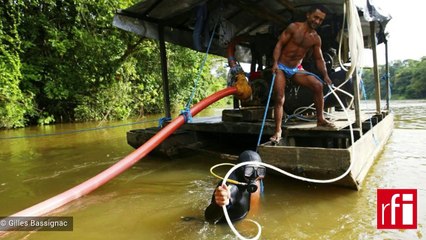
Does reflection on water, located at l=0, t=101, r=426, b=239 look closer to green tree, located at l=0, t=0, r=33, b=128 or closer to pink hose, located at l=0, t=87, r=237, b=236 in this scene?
pink hose, located at l=0, t=87, r=237, b=236

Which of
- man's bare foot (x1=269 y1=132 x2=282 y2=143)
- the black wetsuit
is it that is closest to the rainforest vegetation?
man's bare foot (x1=269 y1=132 x2=282 y2=143)

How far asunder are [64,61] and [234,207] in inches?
495

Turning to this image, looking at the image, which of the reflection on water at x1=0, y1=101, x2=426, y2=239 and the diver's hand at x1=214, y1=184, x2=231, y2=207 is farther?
the reflection on water at x1=0, y1=101, x2=426, y2=239

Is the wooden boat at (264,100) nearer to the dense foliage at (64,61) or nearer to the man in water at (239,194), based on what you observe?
the man in water at (239,194)

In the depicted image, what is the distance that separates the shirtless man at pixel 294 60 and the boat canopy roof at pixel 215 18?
180 centimetres

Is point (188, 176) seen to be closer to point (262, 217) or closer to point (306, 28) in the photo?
point (262, 217)

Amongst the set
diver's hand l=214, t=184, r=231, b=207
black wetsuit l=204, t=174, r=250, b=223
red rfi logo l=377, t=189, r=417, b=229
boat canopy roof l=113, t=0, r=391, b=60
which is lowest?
red rfi logo l=377, t=189, r=417, b=229

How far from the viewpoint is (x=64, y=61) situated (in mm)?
13117

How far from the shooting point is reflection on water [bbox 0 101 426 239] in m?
2.69

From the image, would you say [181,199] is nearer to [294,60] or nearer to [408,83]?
[294,60]

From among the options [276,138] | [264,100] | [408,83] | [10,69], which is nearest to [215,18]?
[264,100]

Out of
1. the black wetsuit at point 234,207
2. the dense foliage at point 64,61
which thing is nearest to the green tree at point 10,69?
the dense foliage at point 64,61

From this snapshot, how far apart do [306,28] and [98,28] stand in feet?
37.5

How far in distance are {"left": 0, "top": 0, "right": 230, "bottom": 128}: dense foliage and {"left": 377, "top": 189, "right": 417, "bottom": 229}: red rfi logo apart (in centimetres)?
1133
